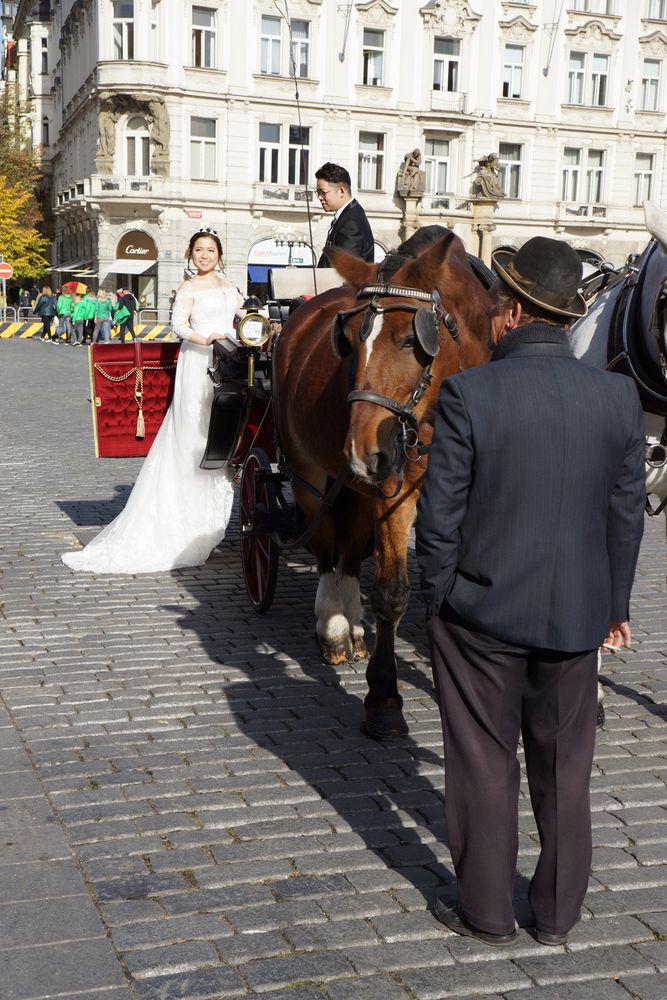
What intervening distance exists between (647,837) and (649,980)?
92 cm

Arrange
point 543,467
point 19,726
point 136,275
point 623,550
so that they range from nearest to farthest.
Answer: point 543,467 → point 623,550 → point 19,726 → point 136,275

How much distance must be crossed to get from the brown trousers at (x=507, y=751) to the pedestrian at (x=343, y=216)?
3432 mm

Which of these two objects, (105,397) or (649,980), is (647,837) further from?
(105,397)

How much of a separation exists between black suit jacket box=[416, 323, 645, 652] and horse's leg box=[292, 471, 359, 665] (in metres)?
2.66

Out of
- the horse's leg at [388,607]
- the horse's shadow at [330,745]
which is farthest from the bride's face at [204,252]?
the horse's leg at [388,607]

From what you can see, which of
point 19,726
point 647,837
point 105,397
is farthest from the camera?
point 105,397

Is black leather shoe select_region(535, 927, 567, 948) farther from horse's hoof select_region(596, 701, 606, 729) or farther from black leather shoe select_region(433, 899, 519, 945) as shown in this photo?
horse's hoof select_region(596, 701, 606, 729)

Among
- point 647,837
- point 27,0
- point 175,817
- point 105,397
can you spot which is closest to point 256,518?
point 105,397

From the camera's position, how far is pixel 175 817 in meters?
4.08

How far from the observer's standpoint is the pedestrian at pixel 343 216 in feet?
20.5

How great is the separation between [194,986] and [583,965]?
3.49 ft

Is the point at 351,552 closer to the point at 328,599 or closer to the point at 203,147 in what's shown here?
the point at 328,599

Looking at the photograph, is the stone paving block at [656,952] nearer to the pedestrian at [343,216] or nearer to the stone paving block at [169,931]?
the stone paving block at [169,931]

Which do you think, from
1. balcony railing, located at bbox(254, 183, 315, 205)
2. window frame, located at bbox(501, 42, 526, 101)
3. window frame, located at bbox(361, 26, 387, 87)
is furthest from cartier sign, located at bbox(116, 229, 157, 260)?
window frame, located at bbox(501, 42, 526, 101)
